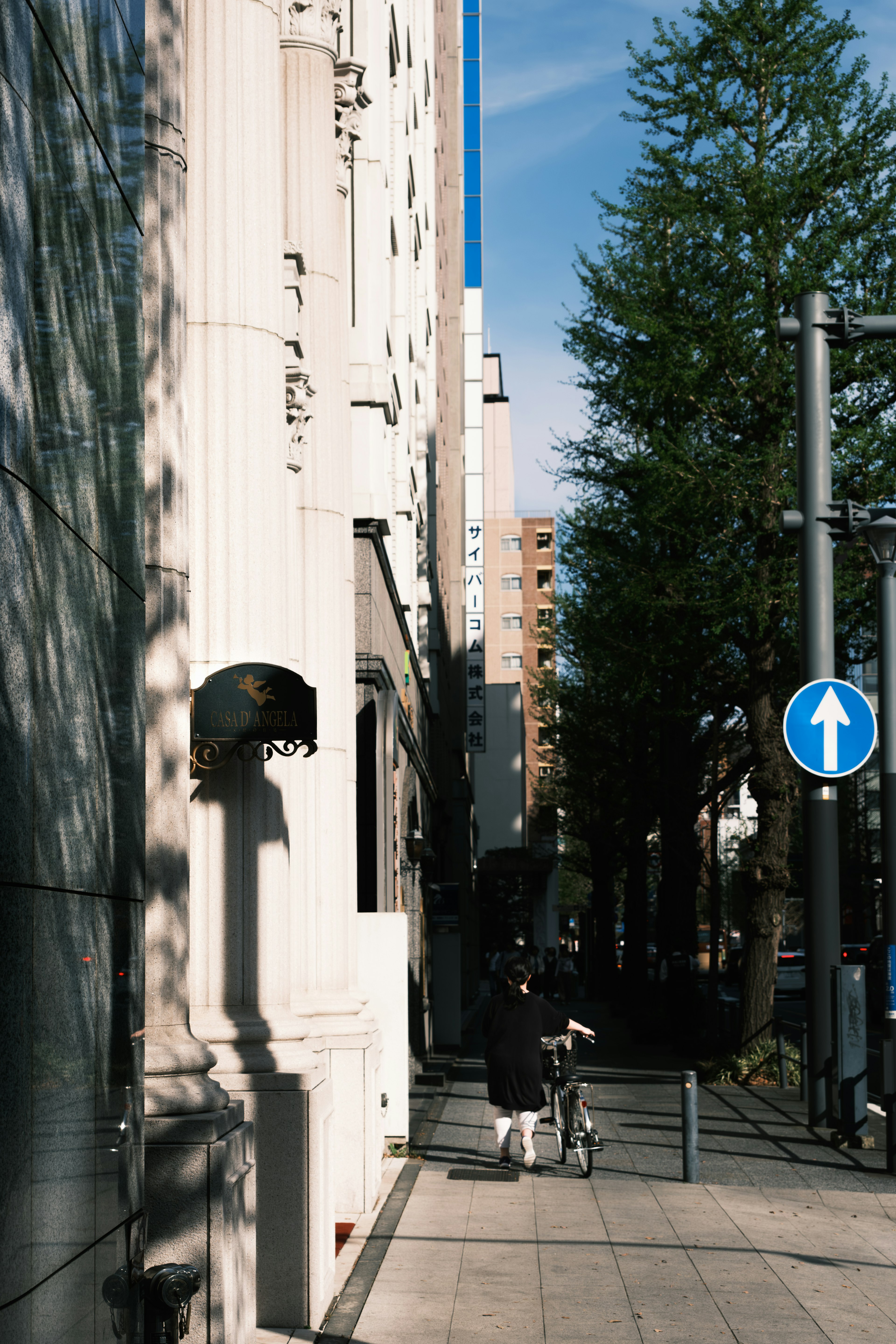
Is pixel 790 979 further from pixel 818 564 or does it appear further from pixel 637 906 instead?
pixel 818 564

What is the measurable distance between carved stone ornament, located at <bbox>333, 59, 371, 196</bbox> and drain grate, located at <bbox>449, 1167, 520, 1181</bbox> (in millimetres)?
8287

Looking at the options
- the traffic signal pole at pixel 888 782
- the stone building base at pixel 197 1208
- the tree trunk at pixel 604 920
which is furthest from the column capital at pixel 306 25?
the tree trunk at pixel 604 920

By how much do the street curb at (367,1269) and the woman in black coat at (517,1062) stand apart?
101 centimetres

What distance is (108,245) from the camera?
4.94 metres

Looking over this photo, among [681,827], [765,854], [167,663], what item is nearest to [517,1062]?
[167,663]

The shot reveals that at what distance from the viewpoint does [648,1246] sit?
966cm

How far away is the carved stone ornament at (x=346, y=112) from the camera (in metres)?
12.2

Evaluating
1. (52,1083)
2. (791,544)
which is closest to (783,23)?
(791,544)

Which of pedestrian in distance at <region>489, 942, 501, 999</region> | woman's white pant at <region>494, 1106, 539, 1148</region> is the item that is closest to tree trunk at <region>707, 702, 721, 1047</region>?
pedestrian in distance at <region>489, 942, 501, 999</region>

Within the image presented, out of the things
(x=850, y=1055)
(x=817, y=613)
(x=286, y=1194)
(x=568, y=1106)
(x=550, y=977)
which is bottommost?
(x=550, y=977)

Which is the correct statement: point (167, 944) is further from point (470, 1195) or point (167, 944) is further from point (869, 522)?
point (869, 522)

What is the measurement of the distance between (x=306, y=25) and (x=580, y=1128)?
9.18 meters

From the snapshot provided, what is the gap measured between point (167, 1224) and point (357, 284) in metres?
12.8

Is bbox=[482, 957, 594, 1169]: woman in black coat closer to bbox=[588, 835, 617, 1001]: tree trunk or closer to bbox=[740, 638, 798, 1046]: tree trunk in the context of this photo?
bbox=[740, 638, 798, 1046]: tree trunk
